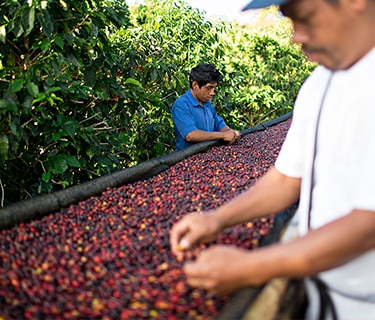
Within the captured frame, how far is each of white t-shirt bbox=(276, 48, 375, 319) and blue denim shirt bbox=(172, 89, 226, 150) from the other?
317cm

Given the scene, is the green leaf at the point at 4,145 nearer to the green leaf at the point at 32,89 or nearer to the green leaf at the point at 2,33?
the green leaf at the point at 32,89

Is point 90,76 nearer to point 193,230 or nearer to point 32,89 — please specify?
point 32,89

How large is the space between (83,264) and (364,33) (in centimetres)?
105

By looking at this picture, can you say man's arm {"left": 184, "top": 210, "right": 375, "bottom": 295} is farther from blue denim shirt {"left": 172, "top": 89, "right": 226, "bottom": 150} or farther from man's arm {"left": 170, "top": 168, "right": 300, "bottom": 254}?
blue denim shirt {"left": 172, "top": 89, "right": 226, "bottom": 150}

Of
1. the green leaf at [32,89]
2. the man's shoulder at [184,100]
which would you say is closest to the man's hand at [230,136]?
the man's shoulder at [184,100]

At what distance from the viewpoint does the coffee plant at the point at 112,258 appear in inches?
45.3

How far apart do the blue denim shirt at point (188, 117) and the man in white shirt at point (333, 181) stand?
10.5 feet

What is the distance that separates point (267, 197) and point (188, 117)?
3.12m

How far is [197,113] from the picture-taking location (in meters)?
4.69

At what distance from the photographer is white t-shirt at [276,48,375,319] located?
979 millimetres

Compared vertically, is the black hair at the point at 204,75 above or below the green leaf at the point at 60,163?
above

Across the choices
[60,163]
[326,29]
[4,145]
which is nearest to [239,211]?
[326,29]

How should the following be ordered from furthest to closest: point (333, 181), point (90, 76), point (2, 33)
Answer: point (90, 76) → point (2, 33) → point (333, 181)

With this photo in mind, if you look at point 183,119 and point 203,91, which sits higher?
point 203,91
